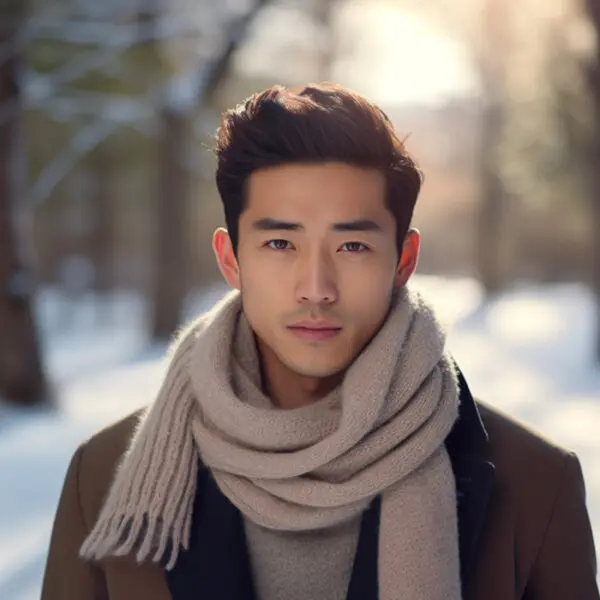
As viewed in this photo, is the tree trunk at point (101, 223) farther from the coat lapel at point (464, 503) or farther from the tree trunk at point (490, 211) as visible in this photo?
the coat lapel at point (464, 503)

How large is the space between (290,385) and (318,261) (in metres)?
0.33

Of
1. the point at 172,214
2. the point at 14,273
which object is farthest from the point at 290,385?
the point at 172,214

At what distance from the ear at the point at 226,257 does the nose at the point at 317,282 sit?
0.22 metres

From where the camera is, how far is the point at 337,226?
165 centimetres

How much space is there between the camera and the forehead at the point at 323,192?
1.66 metres

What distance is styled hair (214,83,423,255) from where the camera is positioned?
5.44ft

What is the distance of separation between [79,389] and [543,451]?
758 centimetres

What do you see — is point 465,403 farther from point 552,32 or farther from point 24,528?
point 552,32

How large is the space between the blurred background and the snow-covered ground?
0.09ft

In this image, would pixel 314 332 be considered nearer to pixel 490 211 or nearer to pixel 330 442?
pixel 330 442

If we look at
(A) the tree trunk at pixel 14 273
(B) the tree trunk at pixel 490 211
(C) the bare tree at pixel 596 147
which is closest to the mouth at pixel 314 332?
(A) the tree trunk at pixel 14 273

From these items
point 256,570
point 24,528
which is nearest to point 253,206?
point 256,570

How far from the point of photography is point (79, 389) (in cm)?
880

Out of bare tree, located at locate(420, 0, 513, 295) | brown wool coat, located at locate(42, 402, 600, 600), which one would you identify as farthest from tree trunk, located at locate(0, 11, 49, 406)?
bare tree, located at locate(420, 0, 513, 295)
